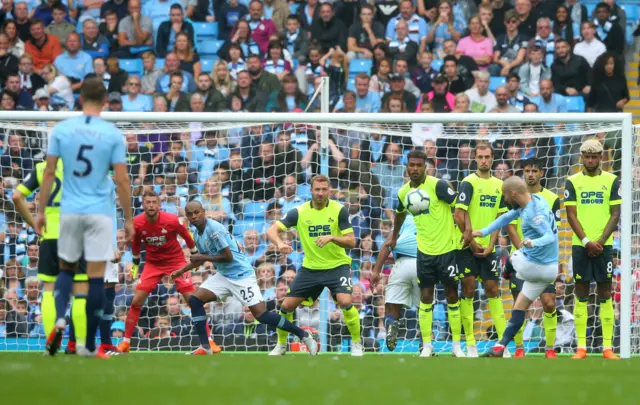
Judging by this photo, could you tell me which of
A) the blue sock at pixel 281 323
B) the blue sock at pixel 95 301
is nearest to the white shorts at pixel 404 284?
the blue sock at pixel 281 323

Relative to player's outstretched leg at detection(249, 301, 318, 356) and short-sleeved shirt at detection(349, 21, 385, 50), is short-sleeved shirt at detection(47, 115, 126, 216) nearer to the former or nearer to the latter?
player's outstretched leg at detection(249, 301, 318, 356)

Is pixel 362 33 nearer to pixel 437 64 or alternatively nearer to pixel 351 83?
pixel 351 83

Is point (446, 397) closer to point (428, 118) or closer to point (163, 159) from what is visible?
point (428, 118)

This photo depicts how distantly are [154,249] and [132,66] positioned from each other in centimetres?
623

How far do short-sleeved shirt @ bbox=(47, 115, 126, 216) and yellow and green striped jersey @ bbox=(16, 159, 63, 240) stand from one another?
1.49m

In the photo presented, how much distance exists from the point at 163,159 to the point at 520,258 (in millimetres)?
5689

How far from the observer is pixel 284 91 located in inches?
672

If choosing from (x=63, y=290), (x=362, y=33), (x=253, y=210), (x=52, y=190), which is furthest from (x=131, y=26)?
(x=63, y=290)

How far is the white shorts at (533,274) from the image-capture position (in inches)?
436

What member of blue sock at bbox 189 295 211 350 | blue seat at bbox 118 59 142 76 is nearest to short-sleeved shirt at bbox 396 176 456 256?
blue sock at bbox 189 295 211 350

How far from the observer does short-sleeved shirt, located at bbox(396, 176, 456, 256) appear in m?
11.8

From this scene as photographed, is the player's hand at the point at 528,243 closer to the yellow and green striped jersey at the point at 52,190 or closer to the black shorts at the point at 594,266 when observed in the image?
the black shorts at the point at 594,266

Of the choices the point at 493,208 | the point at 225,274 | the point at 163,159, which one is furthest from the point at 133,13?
the point at 493,208

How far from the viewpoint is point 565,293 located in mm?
14445
